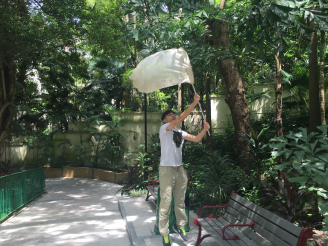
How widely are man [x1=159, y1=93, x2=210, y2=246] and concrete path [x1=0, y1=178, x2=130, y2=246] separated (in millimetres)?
1197

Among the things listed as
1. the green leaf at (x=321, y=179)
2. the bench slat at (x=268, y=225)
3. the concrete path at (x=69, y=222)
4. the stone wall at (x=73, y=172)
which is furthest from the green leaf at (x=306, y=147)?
the stone wall at (x=73, y=172)

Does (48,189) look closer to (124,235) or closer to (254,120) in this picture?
(124,235)

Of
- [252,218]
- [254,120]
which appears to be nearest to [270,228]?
[252,218]

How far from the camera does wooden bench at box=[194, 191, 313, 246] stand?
3.01 meters

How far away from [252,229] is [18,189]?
6.43m

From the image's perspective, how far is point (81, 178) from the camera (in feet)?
44.8

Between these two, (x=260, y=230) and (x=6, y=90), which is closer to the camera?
(x=260, y=230)

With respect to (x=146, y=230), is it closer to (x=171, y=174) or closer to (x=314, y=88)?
(x=171, y=174)

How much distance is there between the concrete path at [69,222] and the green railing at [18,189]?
0.25 m

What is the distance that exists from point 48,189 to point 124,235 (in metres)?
6.62

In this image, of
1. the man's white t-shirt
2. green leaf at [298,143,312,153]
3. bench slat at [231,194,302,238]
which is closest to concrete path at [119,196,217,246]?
bench slat at [231,194,302,238]

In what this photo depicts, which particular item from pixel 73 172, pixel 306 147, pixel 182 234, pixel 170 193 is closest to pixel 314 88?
pixel 170 193

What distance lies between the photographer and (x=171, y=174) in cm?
436

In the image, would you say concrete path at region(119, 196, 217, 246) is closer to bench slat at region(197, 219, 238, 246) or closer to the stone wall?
bench slat at region(197, 219, 238, 246)
